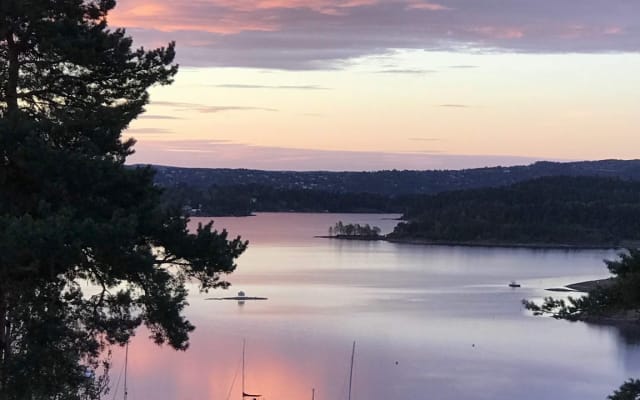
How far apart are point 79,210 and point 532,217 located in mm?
84435

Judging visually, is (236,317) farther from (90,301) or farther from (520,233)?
(520,233)

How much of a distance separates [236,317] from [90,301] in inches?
1091

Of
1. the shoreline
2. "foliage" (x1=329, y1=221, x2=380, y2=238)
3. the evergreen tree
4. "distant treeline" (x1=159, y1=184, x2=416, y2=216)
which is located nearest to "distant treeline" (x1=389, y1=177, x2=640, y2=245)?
the shoreline

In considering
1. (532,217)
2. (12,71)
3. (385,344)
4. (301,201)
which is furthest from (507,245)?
(12,71)

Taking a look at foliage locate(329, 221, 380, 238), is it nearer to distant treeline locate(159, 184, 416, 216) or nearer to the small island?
the small island

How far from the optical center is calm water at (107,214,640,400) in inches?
866

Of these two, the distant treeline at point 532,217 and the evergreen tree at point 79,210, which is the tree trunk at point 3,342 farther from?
the distant treeline at point 532,217

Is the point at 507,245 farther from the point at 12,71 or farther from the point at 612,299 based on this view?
the point at 12,71

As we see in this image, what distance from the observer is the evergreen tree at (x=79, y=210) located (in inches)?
229

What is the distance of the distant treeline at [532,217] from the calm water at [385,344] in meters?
31.0

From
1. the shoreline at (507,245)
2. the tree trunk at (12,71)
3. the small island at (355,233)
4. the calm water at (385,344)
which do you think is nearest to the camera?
the tree trunk at (12,71)

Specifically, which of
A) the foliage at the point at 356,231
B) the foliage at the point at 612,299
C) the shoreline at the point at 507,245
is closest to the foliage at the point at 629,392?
the foliage at the point at 612,299

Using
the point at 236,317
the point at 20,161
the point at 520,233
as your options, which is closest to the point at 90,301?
the point at 20,161

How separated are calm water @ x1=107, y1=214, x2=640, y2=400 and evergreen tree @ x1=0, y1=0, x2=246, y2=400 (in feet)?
40.5
